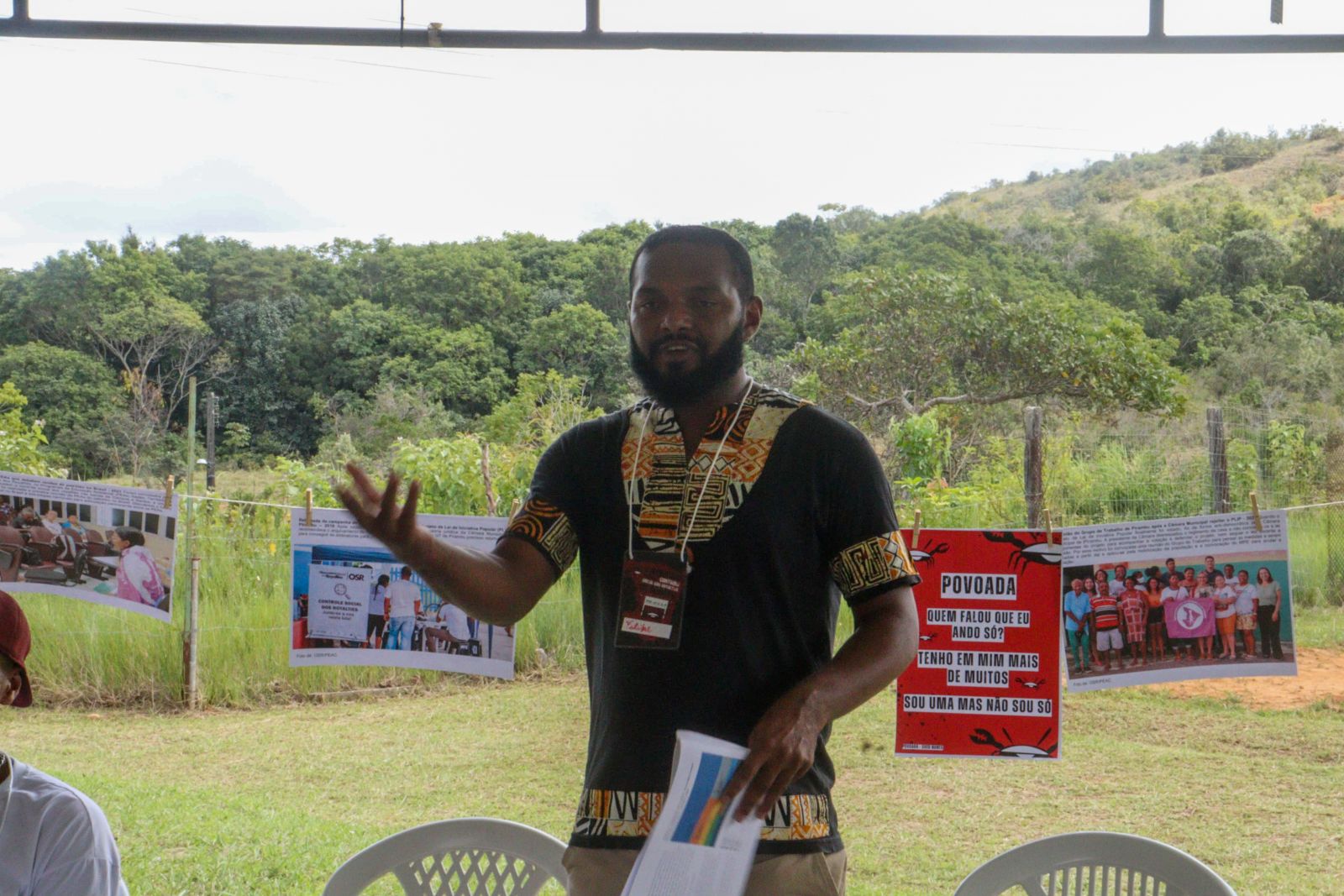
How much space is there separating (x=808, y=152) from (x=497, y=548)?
487cm

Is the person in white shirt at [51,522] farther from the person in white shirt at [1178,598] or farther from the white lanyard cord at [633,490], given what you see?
the person in white shirt at [1178,598]

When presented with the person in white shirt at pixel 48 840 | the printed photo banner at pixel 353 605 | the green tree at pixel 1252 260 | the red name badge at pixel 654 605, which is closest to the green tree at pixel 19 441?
the printed photo banner at pixel 353 605

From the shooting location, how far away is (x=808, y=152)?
19.7ft

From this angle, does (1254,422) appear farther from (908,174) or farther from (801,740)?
(801,740)

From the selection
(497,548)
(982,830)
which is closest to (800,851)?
(497,548)

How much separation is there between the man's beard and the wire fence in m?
3.29

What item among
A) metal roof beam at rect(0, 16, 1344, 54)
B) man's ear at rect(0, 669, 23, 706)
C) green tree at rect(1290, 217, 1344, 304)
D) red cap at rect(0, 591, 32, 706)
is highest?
green tree at rect(1290, 217, 1344, 304)

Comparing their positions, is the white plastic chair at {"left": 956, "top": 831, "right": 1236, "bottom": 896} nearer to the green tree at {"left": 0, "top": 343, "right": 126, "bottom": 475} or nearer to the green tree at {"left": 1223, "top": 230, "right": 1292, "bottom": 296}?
the green tree at {"left": 0, "top": 343, "right": 126, "bottom": 475}

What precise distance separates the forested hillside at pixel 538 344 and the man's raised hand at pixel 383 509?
13.0ft

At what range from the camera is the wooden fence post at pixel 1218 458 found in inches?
163

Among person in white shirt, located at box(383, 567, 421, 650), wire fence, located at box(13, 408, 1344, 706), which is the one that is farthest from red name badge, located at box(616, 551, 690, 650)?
wire fence, located at box(13, 408, 1344, 706)

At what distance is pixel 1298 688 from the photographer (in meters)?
4.76

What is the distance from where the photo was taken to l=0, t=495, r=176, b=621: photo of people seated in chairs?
3625mm

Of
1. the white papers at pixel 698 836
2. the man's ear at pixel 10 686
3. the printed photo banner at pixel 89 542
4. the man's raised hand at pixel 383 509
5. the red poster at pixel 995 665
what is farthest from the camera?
the printed photo banner at pixel 89 542
